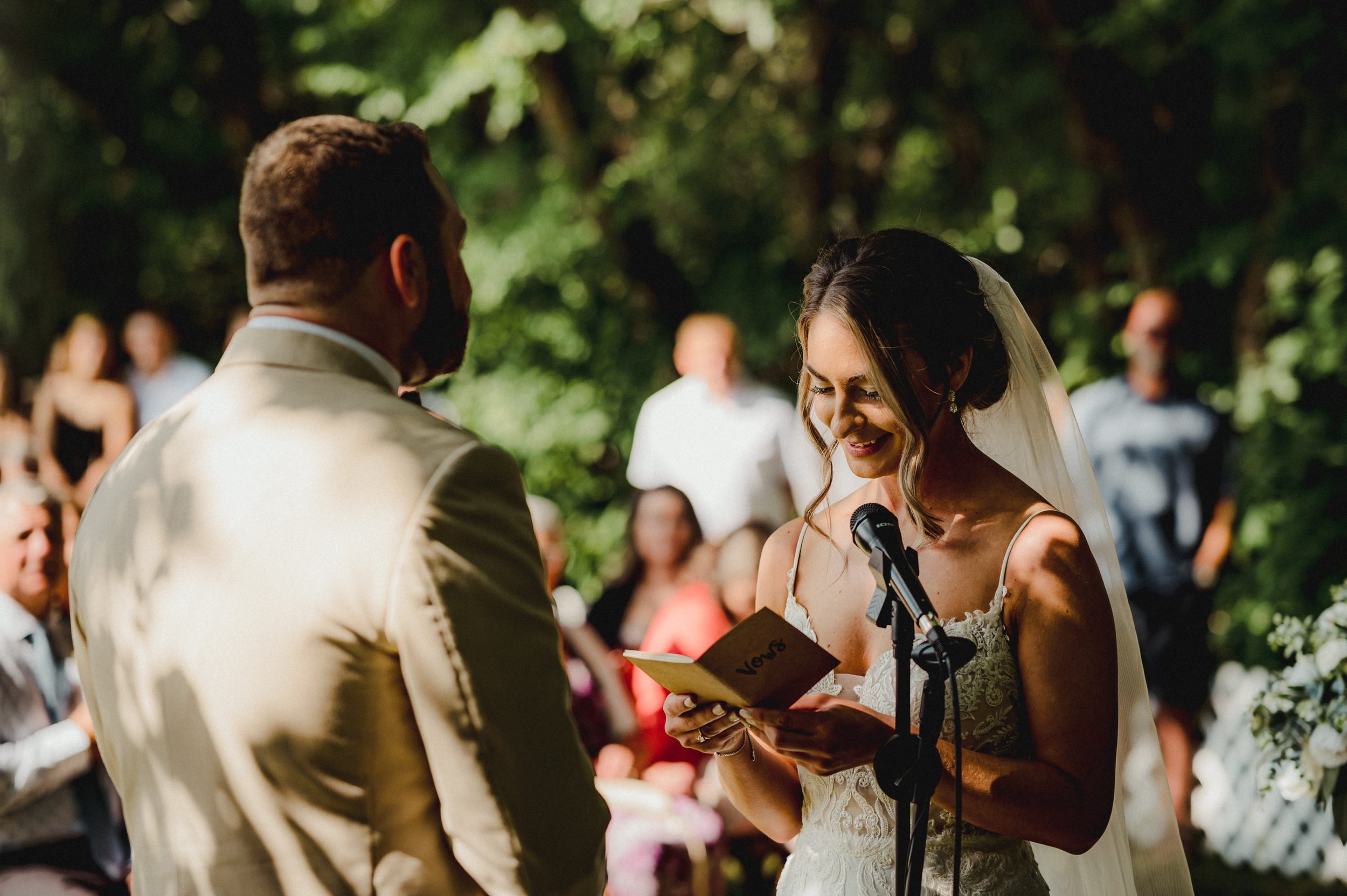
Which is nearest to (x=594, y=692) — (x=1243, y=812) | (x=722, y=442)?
(x=722, y=442)

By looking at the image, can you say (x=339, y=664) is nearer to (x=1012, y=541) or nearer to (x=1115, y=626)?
(x=1012, y=541)

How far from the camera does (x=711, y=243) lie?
9758 mm

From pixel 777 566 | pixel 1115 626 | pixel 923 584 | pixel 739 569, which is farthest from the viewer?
pixel 739 569

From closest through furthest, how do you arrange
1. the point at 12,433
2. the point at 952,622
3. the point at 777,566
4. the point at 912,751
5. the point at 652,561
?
the point at 912,751
the point at 952,622
the point at 777,566
the point at 652,561
the point at 12,433

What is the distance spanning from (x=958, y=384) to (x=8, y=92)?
31.0 feet

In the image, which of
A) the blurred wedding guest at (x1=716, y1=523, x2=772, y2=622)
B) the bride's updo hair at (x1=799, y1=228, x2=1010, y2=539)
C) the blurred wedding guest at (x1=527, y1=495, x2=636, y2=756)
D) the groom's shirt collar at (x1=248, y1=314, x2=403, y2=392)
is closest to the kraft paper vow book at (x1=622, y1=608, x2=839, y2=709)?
the bride's updo hair at (x1=799, y1=228, x2=1010, y2=539)

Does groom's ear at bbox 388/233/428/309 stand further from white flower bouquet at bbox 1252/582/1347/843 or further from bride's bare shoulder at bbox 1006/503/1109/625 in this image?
white flower bouquet at bbox 1252/582/1347/843

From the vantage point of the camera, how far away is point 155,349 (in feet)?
24.0

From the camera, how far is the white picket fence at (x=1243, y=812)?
6.78 m

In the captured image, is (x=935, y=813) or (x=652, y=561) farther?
(x=652, y=561)

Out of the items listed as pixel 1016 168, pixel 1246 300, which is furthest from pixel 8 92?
pixel 1246 300

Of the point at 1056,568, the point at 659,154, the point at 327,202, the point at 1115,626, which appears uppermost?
the point at 327,202

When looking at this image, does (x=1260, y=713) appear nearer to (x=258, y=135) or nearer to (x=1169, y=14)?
(x=1169, y=14)

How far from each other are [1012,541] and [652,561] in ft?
11.4
